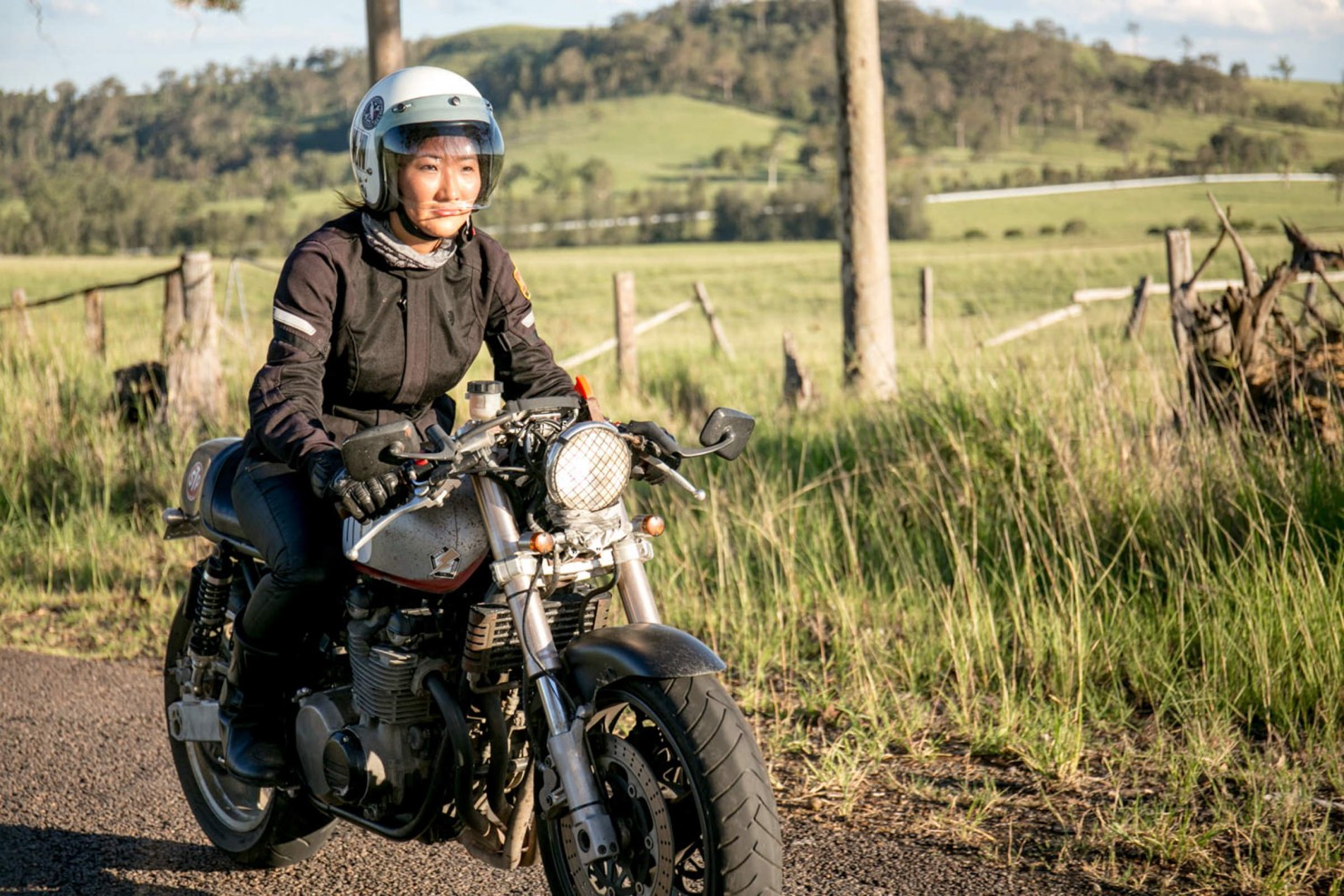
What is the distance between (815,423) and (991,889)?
624 cm

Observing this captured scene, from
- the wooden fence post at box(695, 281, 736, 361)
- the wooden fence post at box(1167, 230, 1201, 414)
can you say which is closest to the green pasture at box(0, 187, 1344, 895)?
the wooden fence post at box(1167, 230, 1201, 414)

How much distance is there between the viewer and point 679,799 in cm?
294

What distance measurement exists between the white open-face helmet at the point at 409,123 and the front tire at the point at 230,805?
1604 mm

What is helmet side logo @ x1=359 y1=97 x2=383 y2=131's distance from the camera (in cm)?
370

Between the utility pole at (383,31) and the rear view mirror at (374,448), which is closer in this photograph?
the rear view mirror at (374,448)

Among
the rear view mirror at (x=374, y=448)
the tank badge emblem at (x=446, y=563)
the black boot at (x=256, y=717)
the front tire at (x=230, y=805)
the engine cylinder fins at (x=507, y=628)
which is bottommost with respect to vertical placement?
the front tire at (x=230, y=805)

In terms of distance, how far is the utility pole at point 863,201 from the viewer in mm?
10766

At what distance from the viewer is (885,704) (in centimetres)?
521

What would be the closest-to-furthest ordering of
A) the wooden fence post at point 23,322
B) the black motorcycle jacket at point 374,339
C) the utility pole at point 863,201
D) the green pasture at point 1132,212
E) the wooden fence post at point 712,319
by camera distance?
the black motorcycle jacket at point 374,339, the utility pole at point 863,201, the wooden fence post at point 23,322, the wooden fence post at point 712,319, the green pasture at point 1132,212

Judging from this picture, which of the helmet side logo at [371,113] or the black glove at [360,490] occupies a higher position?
the helmet side logo at [371,113]

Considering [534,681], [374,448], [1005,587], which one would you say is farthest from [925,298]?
[374,448]

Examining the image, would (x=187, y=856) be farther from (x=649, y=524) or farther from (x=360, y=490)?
(x=649, y=524)

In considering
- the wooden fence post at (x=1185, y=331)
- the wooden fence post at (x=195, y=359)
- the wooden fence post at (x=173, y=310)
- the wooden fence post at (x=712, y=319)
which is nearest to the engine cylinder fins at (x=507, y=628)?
the wooden fence post at (x=1185, y=331)

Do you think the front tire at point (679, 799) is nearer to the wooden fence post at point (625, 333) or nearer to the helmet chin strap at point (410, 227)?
the helmet chin strap at point (410, 227)
